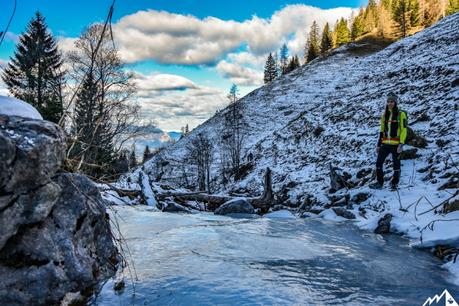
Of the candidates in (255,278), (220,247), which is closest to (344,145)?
(220,247)

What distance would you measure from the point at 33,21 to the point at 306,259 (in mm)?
26534

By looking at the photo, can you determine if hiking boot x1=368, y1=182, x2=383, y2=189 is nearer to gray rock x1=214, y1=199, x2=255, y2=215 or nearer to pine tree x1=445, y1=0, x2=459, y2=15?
gray rock x1=214, y1=199, x2=255, y2=215

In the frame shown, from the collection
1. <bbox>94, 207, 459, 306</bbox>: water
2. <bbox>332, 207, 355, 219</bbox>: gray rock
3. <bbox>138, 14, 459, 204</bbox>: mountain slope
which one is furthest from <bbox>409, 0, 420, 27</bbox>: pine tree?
<bbox>94, 207, 459, 306</bbox>: water

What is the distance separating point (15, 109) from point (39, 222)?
40.9 inches

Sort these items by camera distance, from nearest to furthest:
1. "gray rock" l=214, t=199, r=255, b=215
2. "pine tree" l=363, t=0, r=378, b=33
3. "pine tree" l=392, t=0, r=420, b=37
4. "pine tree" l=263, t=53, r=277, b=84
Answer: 1. "gray rock" l=214, t=199, r=255, b=215
2. "pine tree" l=392, t=0, r=420, b=37
3. "pine tree" l=363, t=0, r=378, b=33
4. "pine tree" l=263, t=53, r=277, b=84

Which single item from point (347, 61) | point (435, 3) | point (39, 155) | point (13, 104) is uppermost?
point (435, 3)

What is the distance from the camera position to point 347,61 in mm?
59719

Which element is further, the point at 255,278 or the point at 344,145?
the point at 344,145

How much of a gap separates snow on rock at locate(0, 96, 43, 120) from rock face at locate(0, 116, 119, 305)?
0.16m

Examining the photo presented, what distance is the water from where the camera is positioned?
343 centimetres

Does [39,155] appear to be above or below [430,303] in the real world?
above

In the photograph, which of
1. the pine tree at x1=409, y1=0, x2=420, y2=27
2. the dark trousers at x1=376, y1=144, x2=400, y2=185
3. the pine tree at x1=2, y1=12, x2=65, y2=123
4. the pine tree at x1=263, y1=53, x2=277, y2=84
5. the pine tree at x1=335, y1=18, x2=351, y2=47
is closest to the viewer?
the dark trousers at x1=376, y1=144, x2=400, y2=185

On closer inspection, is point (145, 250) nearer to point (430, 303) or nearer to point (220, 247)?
point (220, 247)

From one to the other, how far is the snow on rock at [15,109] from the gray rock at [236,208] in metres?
7.03
